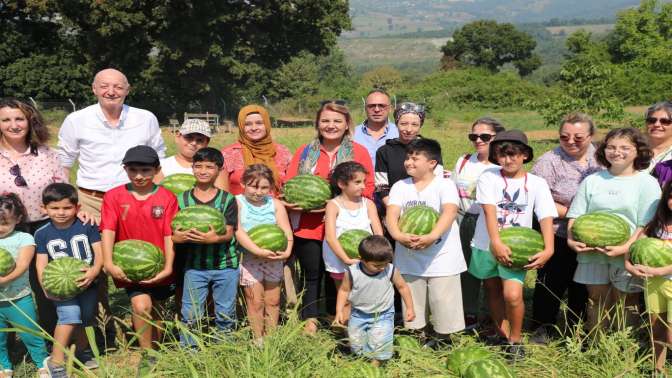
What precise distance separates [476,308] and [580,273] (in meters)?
1.19

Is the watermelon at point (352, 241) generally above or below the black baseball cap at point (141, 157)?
below

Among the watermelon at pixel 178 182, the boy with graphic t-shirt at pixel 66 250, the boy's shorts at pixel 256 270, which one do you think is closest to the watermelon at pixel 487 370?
the boy's shorts at pixel 256 270

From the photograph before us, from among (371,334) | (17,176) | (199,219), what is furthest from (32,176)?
(371,334)

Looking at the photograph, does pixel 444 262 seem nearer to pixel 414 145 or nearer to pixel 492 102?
pixel 414 145

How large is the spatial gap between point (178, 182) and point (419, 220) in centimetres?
220

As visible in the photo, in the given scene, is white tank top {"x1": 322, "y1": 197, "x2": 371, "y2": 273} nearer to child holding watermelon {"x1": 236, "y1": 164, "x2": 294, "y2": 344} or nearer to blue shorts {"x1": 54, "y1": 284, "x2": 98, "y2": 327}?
child holding watermelon {"x1": 236, "y1": 164, "x2": 294, "y2": 344}

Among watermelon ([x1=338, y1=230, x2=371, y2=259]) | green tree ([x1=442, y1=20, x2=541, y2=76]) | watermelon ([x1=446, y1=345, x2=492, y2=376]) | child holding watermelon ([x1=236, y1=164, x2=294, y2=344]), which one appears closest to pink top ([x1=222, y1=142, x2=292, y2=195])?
child holding watermelon ([x1=236, y1=164, x2=294, y2=344])

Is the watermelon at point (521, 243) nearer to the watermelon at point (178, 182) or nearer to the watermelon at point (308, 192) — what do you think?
the watermelon at point (308, 192)

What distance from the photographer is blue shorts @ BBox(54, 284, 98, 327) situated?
15.3ft

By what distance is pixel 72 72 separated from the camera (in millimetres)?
34750

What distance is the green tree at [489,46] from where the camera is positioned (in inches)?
3049

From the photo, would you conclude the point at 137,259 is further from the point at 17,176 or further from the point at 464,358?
the point at 464,358

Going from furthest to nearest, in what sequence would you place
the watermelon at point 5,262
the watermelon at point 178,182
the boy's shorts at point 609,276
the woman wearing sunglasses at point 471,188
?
the woman wearing sunglasses at point 471,188
the watermelon at point 178,182
the boy's shorts at point 609,276
the watermelon at point 5,262

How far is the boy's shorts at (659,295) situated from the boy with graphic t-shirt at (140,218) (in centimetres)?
385
